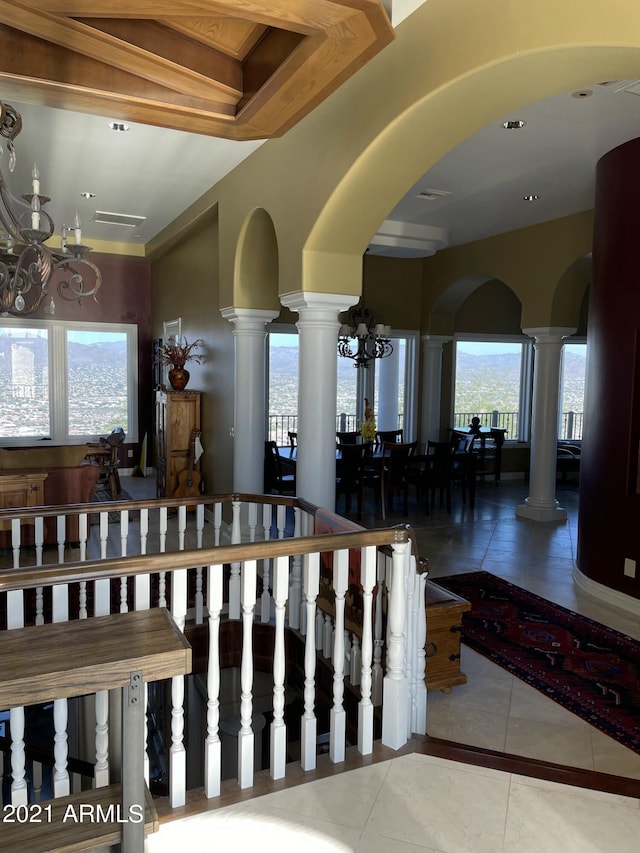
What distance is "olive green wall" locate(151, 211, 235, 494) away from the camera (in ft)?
21.7

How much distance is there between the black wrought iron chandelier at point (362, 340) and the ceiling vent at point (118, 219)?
2921 mm

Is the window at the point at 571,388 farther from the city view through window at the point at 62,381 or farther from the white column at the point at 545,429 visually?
the city view through window at the point at 62,381

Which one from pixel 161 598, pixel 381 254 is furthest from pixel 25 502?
pixel 381 254

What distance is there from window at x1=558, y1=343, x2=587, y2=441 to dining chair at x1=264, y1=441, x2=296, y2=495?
5624 mm

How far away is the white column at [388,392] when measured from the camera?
10.2 meters

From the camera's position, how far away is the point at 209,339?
7.15m

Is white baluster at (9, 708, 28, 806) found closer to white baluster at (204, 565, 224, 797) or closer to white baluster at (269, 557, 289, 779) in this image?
white baluster at (204, 565, 224, 797)

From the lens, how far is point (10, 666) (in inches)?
66.2

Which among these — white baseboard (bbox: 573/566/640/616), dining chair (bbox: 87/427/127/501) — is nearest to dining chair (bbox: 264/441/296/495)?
dining chair (bbox: 87/427/127/501)

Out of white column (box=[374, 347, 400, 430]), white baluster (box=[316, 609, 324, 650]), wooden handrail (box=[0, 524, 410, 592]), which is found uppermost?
white column (box=[374, 347, 400, 430])

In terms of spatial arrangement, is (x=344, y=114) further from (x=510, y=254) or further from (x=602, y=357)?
(x=510, y=254)

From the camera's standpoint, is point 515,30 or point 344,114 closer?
point 515,30

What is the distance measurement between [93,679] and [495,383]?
9949 mm

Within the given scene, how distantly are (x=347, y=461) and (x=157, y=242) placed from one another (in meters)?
4.23
